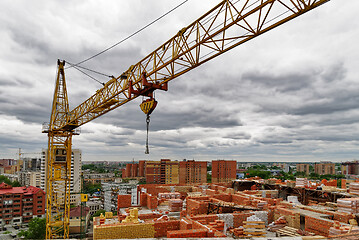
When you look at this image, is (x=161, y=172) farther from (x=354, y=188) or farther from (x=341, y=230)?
(x=341, y=230)

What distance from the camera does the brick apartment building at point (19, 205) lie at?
4559cm

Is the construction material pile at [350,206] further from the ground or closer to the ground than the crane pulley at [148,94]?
closer to the ground

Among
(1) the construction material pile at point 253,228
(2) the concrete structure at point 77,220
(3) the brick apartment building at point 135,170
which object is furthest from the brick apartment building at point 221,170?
(1) the construction material pile at point 253,228

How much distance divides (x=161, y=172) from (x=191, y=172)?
9.93 m

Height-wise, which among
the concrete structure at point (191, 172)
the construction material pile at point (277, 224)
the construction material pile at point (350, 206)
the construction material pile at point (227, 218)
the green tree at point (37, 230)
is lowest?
the green tree at point (37, 230)

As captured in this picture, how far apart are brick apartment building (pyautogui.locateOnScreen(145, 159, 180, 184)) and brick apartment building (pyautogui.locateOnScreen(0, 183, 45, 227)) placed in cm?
2980

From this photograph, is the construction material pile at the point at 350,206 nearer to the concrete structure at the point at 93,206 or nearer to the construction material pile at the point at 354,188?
the construction material pile at the point at 354,188

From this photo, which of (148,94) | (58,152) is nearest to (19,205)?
(58,152)

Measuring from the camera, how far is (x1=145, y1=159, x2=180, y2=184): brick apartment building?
72438mm

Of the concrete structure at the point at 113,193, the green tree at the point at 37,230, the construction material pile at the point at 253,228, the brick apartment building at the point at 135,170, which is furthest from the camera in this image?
the brick apartment building at the point at 135,170

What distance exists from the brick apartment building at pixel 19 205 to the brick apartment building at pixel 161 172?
2980 centimetres

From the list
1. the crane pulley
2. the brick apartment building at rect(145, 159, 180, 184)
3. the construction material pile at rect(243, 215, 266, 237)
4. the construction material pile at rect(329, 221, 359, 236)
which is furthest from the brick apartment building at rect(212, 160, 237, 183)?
the construction material pile at rect(329, 221, 359, 236)

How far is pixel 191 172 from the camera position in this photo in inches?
2731

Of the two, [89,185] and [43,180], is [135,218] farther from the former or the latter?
[89,185]
